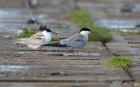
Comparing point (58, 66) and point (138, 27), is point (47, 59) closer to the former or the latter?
point (58, 66)

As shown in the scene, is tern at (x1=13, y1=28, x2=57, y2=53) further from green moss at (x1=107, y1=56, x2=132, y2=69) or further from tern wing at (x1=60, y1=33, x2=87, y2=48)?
green moss at (x1=107, y1=56, x2=132, y2=69)

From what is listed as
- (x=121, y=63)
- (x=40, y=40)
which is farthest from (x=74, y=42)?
(x=121, y=63)

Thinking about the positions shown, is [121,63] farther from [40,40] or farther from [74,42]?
[40,40]

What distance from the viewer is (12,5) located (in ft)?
92.2

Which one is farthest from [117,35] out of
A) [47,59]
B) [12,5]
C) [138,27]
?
[12,5]

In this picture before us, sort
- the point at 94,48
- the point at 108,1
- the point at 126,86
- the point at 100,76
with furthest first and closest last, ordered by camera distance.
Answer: the point at 108,1
the point at 94,48
the point at 100,76
the point at 126,86

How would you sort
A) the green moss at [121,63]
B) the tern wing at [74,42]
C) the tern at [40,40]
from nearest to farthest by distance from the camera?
the green moss at [121,63]
the tern wing at [74,42]
the tern at [40,40]

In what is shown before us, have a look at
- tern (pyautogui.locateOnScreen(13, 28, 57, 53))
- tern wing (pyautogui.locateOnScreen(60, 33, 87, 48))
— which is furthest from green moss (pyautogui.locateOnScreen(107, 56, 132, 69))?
tern (pyautogui.locateOnScreen(13, 28, 57, 53))

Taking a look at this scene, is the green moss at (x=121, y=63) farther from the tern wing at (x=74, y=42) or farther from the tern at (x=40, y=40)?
the tern at (x=40, y=40)

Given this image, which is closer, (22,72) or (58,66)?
(22,72)

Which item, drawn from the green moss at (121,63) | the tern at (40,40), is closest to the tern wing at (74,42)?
the tern at (40,40)

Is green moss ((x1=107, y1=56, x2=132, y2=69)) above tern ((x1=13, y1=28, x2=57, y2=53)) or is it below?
below

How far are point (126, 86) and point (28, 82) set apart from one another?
5.27 feet

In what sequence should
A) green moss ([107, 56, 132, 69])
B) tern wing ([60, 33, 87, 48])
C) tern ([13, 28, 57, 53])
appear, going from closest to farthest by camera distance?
green moss ([107, 56, 132, 69])
tern wing ([60, 33, 87, 48])
tern ([13, 28, 57, 53])
